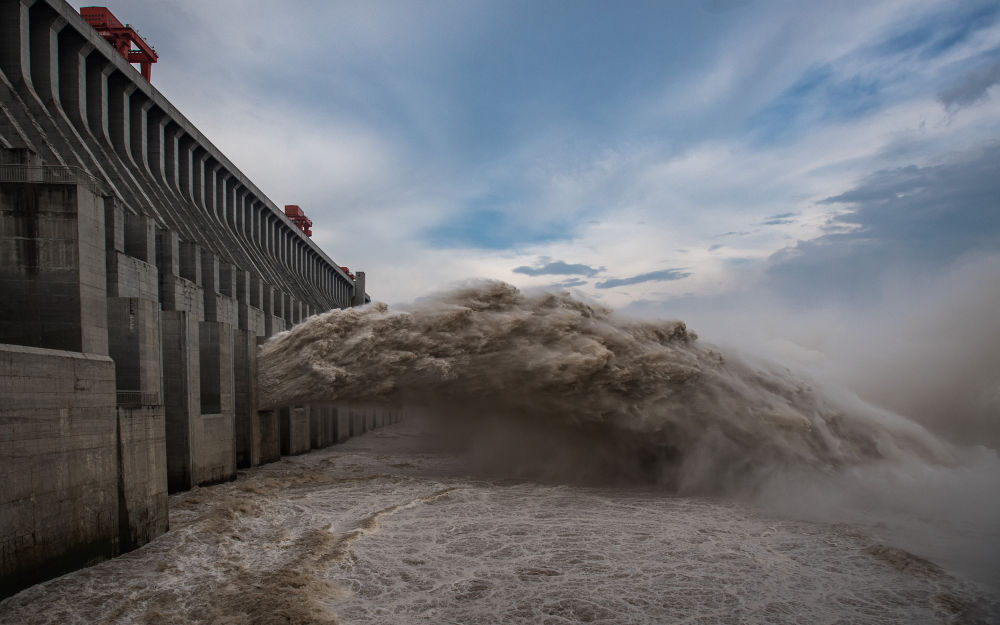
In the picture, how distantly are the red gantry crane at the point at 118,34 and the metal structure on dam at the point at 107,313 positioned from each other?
493 millimetres

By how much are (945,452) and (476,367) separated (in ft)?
56.4

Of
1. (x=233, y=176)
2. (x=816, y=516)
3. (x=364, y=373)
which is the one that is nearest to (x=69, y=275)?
(x=364, y=373)

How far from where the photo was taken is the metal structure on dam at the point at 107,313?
12352 millimetres

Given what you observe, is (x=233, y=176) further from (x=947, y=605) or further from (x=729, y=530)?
(x=947, y=605)

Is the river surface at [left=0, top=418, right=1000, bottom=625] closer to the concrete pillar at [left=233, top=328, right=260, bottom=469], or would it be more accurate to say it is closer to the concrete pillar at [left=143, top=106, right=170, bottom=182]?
the concrete pillar at [left=233, top=328, right=260, bottom=469]

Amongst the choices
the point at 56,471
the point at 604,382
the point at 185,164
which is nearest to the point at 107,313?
the point at 56,471

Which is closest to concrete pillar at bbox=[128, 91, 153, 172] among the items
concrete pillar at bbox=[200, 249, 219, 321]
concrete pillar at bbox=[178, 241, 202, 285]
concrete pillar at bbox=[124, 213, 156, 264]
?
concrete pillar at bbox=[200, 249, 219, 321]

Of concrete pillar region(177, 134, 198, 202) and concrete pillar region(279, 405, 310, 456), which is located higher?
concrete pillar region(177, 134, 198, 202)

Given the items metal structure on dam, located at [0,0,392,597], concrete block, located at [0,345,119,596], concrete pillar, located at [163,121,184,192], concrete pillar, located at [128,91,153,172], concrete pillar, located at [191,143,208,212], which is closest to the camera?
concrete block, located at [0,345,119,596]

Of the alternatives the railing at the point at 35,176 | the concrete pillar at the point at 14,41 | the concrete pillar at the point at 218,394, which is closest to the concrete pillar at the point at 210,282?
the concrete pillar at the point at 218,394

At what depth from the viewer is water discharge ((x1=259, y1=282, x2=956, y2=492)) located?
23.0m

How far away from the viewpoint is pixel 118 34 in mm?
33688

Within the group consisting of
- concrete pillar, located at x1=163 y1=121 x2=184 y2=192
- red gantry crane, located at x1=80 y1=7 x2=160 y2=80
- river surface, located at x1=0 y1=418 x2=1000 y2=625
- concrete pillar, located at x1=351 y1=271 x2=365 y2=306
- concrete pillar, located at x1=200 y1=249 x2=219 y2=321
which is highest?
red gantry crane, located at x1=80 y1=7 x2=160 y2=80

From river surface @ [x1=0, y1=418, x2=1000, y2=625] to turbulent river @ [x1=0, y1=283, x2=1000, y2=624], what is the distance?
0.07m
